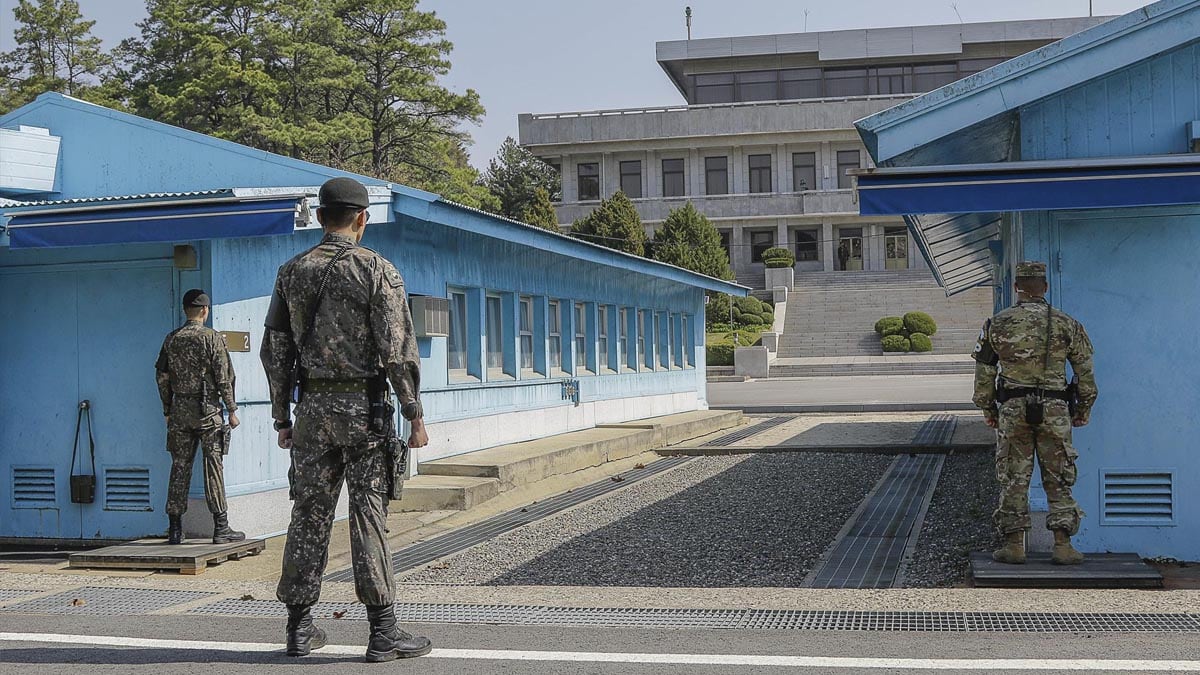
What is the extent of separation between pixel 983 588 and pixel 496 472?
22.3 feet

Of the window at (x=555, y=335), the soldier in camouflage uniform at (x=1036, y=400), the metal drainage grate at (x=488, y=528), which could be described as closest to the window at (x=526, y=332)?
the window at (x=555, y=335)

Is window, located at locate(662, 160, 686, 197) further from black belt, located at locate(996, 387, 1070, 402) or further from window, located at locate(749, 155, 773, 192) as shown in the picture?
black belt, located at locate(996, 387, 1070, 402)

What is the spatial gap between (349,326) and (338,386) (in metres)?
0.28

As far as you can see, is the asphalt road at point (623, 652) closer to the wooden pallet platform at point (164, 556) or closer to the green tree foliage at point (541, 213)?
the wooden pallet platform at point (164, 556)

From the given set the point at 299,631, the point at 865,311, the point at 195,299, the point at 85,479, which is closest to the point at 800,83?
the point at 865,311

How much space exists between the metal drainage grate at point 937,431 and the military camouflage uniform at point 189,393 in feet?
37.5

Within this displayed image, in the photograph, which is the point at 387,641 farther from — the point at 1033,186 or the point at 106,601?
the point at 1033,186

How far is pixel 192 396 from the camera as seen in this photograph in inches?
370

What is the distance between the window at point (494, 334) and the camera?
16.0 m

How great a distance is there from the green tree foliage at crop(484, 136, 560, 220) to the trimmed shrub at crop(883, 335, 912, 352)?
32193 mm

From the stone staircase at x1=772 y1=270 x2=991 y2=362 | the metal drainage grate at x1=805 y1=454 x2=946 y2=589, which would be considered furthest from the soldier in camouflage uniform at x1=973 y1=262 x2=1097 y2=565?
the stone staircase at x1=772 y1=270 x2=991 y2=362

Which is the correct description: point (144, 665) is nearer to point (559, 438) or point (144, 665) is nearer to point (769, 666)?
point (769, 666)

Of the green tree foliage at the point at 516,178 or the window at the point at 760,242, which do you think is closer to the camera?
the window at the point at 760,242

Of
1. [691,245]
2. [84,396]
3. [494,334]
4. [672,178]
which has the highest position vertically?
[672,178]
